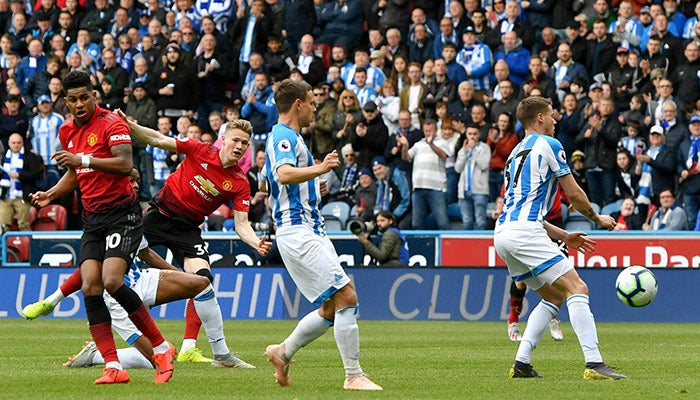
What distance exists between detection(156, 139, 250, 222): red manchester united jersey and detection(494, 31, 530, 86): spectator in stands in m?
12.9

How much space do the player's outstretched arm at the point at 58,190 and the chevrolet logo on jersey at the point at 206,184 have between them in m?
1.98

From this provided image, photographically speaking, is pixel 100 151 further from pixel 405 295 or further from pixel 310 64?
pixel 310 64

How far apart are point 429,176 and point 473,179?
80cm

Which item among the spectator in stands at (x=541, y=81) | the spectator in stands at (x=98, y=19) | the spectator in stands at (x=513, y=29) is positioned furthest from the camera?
the spectator in stands at (x=98, y=19)

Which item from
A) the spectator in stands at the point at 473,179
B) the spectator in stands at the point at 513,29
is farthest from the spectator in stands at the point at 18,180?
the spectator in stands at the point at 513,29

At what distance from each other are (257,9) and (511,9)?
5441 millimetres

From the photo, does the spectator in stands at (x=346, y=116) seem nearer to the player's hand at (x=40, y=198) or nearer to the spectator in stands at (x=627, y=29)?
the spectator in stands at (x=627, y=29)

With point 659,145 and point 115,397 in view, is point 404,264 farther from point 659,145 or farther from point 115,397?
point 115,397

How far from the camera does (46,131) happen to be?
26141 mm

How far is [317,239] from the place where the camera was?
9.65 metres

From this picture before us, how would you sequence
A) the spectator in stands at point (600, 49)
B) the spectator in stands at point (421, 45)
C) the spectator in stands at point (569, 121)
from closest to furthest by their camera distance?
1. the spectator in stands at point (569, 121)
2. the spectator in stands at point (600, 49)
3. the spectator in stands at point (421, 45)

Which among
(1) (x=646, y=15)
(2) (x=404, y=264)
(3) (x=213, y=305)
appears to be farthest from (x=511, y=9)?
(3) (x=213, y=305)

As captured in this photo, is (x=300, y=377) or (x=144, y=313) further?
(x=300, y=377)

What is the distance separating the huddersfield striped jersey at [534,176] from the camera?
10.4 m
